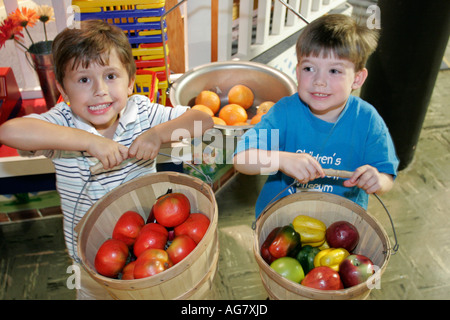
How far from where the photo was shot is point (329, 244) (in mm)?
1201

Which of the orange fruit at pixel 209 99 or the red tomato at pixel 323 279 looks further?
the orange fruit at pixel 209 99

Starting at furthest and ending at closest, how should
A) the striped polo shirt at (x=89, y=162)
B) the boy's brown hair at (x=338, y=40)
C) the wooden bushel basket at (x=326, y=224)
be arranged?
the striped polo shirt at (x=89, y=162)
the boy's brown hair at (x=338, y=40)
the wooden bushel basket at (x=326, y=224)

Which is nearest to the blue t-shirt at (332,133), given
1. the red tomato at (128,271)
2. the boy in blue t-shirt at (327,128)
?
the boy in blue t-shirt at (327,128)

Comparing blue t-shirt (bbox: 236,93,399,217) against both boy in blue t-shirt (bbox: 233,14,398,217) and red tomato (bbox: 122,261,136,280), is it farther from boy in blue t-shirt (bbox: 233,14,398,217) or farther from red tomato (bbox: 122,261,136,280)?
red tomato (bbox: 122,261,136,280)

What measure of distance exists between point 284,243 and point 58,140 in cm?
72

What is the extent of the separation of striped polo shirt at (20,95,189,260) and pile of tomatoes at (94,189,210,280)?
187 millimetres

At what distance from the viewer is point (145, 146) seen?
1199 millimetres

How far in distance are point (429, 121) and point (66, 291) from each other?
105 inches

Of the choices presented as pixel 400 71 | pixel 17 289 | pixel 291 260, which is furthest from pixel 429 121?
pixel 17 289

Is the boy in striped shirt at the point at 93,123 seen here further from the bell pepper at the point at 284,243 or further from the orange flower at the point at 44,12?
the orange flower at the point at 44,12

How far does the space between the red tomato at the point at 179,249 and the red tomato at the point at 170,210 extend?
8cm

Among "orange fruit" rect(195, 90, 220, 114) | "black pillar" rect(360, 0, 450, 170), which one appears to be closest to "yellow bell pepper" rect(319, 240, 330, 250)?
"orange fruit" rect(195, 90, 220, 114)

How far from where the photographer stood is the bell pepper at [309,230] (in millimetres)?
1208

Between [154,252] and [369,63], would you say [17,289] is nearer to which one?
[154,252]
